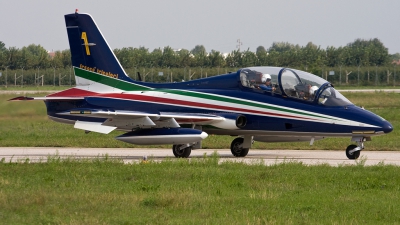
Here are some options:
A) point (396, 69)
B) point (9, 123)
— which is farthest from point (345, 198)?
point (396, 69)

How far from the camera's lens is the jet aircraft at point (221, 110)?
1864 cm

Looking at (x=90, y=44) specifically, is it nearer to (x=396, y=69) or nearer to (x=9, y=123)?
(x=9, y=123)

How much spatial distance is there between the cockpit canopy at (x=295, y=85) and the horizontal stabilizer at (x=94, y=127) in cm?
384

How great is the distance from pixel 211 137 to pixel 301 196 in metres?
14.8

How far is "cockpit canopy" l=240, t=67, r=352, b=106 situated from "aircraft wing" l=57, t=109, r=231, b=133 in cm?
128

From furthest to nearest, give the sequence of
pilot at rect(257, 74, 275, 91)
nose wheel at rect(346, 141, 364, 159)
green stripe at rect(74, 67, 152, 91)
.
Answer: green stripe at rect(74, 67, 152, 91)
pilot at rect(257, 74, 275, 91)
nose wheel at rect(346, 141, 364, 159)

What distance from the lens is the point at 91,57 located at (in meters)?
22.0

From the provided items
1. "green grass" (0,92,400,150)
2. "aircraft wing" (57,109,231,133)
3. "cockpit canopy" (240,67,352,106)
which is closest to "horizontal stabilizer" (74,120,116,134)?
"aircraft wing" (57,109,231,133)

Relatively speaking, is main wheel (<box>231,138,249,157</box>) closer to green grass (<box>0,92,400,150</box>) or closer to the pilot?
the pilot

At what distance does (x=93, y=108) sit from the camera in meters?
21.1

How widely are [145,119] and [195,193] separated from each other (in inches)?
301

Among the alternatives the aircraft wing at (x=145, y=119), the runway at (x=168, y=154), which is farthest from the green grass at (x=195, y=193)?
the runway at (x=168, y=154)

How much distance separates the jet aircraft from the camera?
1864 centimetres

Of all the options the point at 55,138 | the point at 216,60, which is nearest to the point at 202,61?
the point at 216,60
